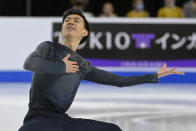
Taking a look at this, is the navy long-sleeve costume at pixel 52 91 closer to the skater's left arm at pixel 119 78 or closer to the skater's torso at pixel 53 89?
the skater's torso at pixel 53 89

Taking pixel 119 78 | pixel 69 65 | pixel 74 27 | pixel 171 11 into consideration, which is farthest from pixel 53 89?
pixel 171 11

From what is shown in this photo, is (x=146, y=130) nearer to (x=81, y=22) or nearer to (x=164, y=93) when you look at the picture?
(x=81, y=22)

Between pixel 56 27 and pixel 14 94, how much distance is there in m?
2.54

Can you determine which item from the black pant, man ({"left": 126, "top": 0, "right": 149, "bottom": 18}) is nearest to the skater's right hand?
A: the black pant

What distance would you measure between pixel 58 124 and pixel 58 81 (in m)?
0.23

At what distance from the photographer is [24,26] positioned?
8.58 meters

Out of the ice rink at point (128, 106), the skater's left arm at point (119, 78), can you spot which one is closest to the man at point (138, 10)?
the ice rink at point (128, 106)

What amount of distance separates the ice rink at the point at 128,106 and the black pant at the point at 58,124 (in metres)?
1.69

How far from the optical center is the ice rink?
4.33 metres

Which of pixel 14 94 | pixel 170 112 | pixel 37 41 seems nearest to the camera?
pixel 170 112

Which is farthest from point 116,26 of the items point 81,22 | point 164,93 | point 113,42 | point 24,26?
point 81,22

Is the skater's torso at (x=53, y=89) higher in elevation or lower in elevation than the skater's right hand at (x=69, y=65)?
lower

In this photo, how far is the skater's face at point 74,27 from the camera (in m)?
2.44

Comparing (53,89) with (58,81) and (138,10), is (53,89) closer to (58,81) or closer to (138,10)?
(58,81)
